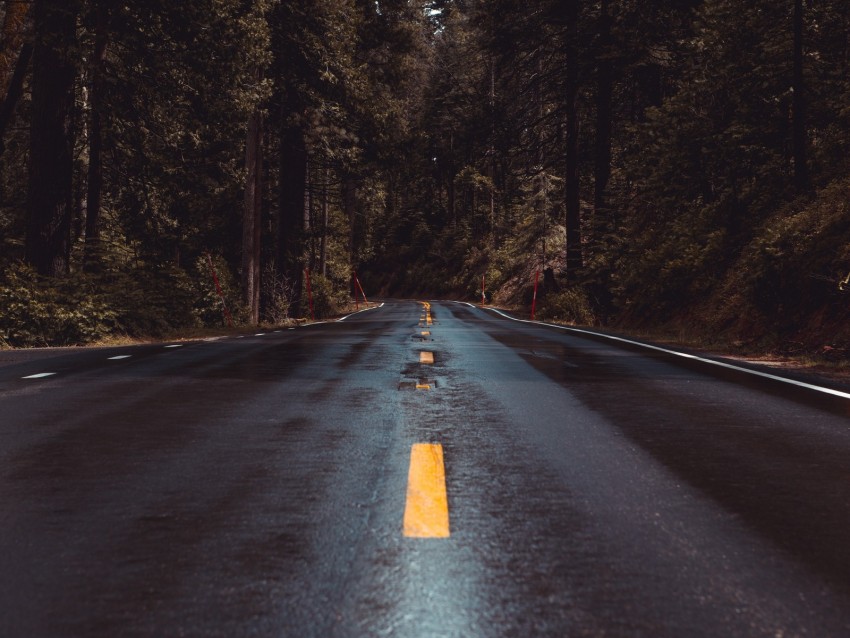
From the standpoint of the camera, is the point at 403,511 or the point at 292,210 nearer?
the point at 403,511

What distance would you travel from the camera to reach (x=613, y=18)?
27.5m

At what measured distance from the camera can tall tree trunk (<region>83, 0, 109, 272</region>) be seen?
16359 mm

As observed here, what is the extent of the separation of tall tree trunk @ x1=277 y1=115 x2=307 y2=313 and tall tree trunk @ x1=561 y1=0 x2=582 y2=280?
10.0m

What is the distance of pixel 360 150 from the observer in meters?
27.2

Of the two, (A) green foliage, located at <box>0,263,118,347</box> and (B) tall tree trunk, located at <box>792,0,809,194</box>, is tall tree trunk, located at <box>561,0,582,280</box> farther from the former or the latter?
(A) green foliage, located at <box>0,263,118,347</box>

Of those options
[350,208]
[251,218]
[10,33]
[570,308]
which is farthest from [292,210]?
[350,208]

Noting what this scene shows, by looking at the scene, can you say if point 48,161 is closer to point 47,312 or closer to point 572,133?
point 47,312

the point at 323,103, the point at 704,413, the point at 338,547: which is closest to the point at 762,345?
the point at 704,413

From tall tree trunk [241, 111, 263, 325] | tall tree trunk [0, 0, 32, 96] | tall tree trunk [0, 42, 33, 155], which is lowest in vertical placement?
tall tree trunk [241, 111, 263, 325]

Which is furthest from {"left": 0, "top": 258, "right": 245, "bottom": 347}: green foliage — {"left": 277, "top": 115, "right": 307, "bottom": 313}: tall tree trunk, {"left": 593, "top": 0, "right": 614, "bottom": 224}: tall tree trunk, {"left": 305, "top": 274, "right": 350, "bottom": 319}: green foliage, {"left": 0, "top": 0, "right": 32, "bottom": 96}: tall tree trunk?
{"left": 305, "top": 274, "right": 350, "bottom": 319}: green foliage

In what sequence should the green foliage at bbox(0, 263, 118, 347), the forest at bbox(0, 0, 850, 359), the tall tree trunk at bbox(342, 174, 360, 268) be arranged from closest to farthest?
1. the green foliage at bbox(0, 263, 118, 347)
2. the forest at bbox(0, 0, 850, 359)
3. the tall tree trunk at bbox(342, 174, 360, 268)

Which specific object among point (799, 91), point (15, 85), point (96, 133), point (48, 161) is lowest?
point (48, 161)

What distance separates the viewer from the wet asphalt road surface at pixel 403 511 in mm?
2359

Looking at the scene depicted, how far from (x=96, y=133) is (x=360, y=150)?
1101 cm
